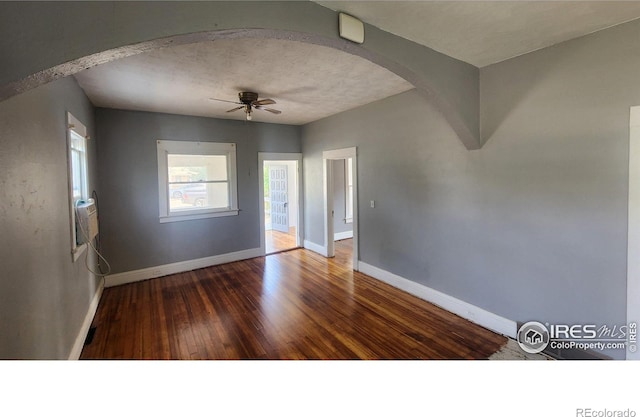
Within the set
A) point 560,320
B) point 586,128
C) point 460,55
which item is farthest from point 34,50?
point 560,320

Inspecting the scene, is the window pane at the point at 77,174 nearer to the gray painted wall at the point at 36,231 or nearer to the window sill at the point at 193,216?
the gray painted wall at the point at 36,231

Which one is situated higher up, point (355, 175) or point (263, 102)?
point (263, 102)

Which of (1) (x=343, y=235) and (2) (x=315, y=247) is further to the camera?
(1) (x=343, y=235)

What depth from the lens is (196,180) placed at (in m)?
4.89

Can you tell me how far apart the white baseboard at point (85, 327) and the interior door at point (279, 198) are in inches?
176

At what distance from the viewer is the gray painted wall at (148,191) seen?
162 inches

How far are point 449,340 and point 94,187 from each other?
459cm

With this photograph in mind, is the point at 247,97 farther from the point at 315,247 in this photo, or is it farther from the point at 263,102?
the point at 315,247

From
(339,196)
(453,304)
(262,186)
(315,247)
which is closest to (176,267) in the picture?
(262,186)

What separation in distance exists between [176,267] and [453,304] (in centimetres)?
413

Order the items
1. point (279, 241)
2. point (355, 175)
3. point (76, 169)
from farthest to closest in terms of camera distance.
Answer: point (279, 241) < point (355, 175) < point (76, 169)

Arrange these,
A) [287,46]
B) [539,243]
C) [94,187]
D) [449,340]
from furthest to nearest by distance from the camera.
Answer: [94,187] < [449,340] < [539,243] < [287,46]

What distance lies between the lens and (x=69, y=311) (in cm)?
232
